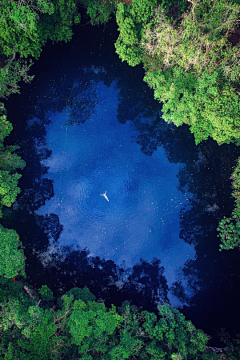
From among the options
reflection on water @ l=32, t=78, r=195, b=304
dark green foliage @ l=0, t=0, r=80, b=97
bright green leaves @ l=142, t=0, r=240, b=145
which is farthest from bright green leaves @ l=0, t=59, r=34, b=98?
bright green leaves @ l=142, t=0, r=240, b=145

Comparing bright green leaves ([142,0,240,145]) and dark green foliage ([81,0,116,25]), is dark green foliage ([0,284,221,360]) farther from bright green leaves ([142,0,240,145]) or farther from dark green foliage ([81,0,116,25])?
dark green foliage ([81,0,116,25])

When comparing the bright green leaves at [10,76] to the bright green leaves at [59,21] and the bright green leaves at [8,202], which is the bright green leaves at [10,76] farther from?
the bright green leaves at [59,21]

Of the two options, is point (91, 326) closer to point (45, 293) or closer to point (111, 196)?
point (45, 293)

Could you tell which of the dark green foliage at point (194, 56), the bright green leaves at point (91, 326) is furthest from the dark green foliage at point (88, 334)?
the dark green foliage at point (194, 56)

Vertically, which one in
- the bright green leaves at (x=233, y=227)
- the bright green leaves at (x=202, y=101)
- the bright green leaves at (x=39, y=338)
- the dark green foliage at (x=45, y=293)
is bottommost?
the bright green leaves at (x=39, y=338)

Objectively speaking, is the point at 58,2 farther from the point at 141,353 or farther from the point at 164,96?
the point at 141,353

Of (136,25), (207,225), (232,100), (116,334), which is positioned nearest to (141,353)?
(116,334)
